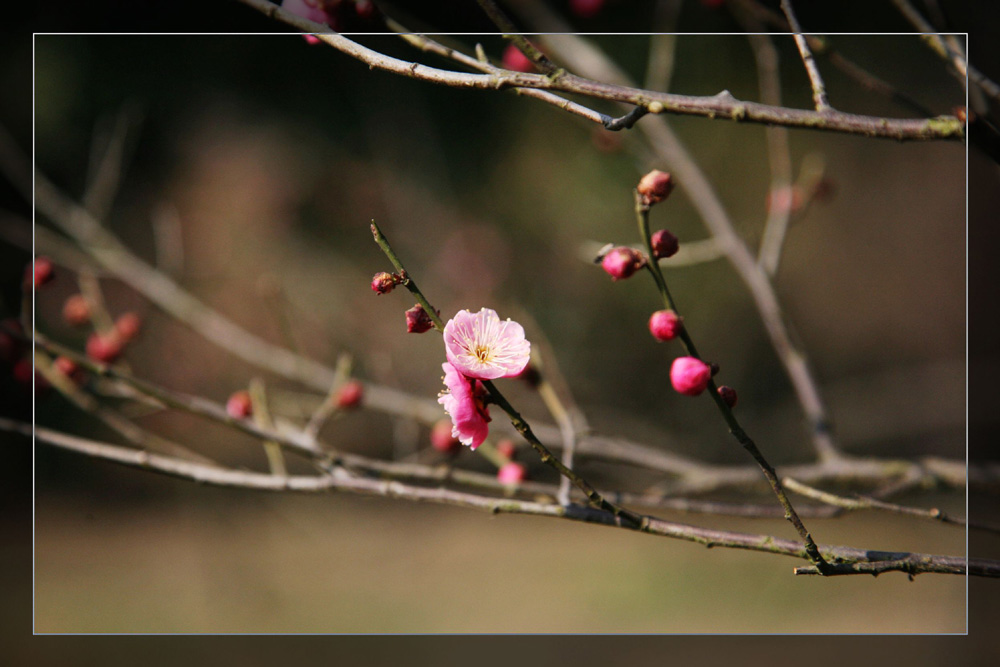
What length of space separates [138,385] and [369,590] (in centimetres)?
255

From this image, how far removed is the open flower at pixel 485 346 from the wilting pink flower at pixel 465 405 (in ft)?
0.06

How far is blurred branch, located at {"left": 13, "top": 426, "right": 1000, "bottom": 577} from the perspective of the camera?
499 mm

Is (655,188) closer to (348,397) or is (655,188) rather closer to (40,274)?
(348,397)

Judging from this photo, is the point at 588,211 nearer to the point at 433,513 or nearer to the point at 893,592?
the point at 433,513

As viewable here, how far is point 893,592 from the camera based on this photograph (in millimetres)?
2672

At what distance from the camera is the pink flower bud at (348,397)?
0.83 metres

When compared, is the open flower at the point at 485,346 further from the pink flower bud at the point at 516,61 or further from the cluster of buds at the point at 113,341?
the cluster of buds at the point at 113,341

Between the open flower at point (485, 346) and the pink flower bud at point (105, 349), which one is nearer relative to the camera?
the open flower at point (485, 346)

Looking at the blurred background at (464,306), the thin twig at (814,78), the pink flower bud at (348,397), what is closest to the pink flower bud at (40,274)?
the pink flower bud at (348,397)

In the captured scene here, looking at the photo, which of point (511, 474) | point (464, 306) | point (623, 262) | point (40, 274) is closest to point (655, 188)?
point (623, 262)

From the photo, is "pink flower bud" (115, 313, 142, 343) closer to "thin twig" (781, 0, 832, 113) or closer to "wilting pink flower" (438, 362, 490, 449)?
"wilting pink flower" (438, 362, 490, 449)

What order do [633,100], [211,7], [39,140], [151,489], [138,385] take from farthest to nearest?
[151,489], [39,140], [211,7], [138,385], [633,100]

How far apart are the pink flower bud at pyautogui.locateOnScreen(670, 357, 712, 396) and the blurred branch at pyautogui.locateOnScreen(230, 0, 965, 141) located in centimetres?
17

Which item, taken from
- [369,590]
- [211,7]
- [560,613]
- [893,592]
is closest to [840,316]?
[893,592]
